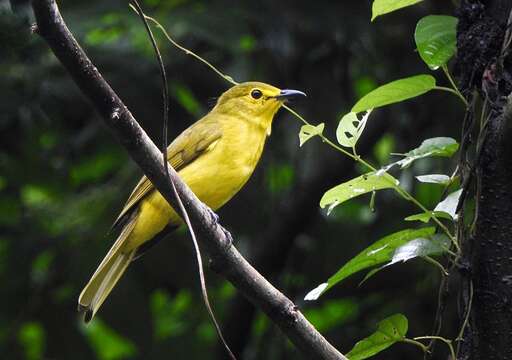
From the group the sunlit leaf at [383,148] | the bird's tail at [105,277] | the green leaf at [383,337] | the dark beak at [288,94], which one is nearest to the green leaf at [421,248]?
the green leaf at [383,337]

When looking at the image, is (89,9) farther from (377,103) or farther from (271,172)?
(377,103)

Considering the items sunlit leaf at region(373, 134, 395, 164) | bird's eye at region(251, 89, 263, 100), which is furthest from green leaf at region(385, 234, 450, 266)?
sunlit leaf at region(373, 134, 395, 164)

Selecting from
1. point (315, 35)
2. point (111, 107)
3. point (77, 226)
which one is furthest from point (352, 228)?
point (111, 107)

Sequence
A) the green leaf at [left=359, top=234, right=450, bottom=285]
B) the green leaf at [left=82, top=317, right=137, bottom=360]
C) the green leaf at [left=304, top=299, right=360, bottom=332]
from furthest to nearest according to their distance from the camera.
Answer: the green leaf at [left=82, top=317, right=137, bottom=360] < the green leaf at [left=304, top=299, right=360, bottom=332] < the green leaf at [left=359, top=234, right=450, bottom=285]

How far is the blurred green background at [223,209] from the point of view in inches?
211

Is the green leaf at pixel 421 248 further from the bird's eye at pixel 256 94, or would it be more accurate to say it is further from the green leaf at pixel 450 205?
the bird's eye at pixel 256 94

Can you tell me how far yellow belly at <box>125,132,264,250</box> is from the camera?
15.3 ft

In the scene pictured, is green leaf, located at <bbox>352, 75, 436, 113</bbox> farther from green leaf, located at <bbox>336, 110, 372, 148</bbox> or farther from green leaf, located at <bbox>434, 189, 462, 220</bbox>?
green leaf, located at <bbox>434, 189, 462, 220</bbox>

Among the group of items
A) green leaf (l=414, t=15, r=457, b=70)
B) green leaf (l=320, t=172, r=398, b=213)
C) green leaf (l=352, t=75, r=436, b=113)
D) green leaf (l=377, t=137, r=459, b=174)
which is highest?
green leaf (l=414, t=15, r=457, b=70)

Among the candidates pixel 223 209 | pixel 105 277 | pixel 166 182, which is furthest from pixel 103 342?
pixel 166 182

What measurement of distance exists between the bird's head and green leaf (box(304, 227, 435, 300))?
8.23ft

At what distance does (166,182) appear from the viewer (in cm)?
275

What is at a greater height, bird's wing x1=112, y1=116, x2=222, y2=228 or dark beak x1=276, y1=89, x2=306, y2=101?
dark beak x1=276, y1=89, x2=306, y2=101

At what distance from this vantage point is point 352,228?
6117 millimetres
